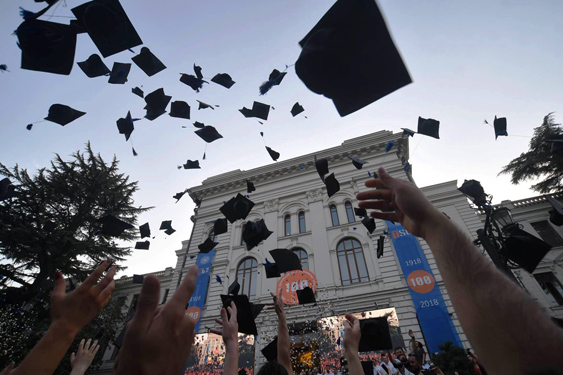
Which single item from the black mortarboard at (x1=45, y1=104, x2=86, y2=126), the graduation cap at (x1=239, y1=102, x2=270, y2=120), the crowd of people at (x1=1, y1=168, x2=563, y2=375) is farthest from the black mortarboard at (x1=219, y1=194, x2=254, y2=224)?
the crowd of people at (x1=1, y1=168, x2=563, y2=375)

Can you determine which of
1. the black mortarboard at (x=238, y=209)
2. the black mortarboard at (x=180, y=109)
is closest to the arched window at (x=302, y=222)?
the black mortarboard at (x=238, y=209)

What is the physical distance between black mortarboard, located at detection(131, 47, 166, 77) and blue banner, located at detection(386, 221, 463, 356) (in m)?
12.3

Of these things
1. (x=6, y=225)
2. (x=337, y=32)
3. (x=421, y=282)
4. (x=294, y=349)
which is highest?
(x=6, y=225)

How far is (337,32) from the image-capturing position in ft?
8.86

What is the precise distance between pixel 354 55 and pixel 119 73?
5368mm

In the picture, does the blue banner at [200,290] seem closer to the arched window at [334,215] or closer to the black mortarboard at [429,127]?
the arched window at [334,215]

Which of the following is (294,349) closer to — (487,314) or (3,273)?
(487,314)

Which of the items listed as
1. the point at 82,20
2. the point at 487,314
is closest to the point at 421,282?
the point at 487,314

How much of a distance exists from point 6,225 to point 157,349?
18.0 metres

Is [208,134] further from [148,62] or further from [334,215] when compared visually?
[334,215]

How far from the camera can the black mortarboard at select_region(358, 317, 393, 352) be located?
16.7 feet

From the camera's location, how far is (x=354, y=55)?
2.75m

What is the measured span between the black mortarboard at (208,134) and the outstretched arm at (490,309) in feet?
22.6

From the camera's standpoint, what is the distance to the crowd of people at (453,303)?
28.2 inches
